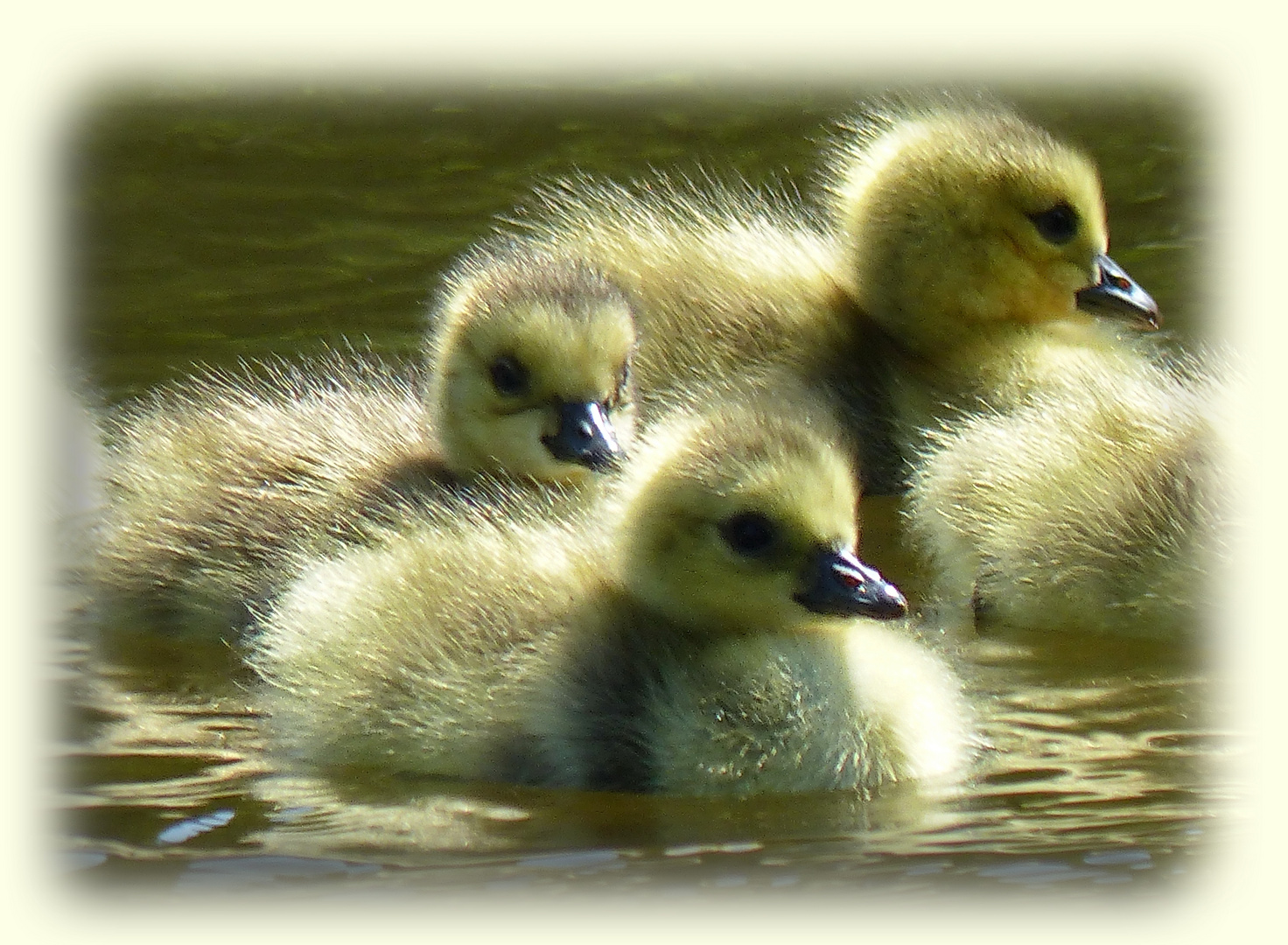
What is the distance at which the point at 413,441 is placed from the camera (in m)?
4.63

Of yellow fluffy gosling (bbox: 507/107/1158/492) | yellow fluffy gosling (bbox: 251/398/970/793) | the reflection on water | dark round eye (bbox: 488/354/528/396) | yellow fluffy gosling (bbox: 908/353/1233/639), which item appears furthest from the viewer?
yellow fluffy gosling (bbox: 507/107/1158/492)

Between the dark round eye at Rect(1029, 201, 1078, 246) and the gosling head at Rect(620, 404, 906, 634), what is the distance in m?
1.73

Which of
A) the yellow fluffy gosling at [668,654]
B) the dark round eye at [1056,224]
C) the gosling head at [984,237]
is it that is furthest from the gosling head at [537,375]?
the dark round eye at [1056,224]

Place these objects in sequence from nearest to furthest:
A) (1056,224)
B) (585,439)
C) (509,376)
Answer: (585,439)
(509,376)
(1056,224)

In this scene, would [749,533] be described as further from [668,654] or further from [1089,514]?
[1089,514]

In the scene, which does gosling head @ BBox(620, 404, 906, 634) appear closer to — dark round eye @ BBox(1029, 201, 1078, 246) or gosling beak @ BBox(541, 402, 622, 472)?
gosling beak @ BBox(541, 402, 622, 472)

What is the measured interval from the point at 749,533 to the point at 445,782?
1.81 ft

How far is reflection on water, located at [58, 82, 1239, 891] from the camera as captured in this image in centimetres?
318

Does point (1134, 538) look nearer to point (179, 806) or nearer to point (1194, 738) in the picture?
point (1194, 738)

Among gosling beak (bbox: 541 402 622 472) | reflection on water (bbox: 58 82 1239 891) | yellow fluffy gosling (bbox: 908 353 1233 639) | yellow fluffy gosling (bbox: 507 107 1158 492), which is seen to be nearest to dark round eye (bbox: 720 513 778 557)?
reflection on water (bbox: 58 82 1239 891)

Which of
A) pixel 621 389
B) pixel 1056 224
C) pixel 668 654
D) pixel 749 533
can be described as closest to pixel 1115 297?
pixel 1056 224

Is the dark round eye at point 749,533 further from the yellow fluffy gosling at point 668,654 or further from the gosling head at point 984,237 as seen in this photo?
the gosling head at point 984,237

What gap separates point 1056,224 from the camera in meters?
5.20

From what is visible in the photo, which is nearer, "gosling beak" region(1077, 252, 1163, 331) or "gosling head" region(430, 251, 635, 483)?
"gosling head" region(430, 251, 635, 483)
